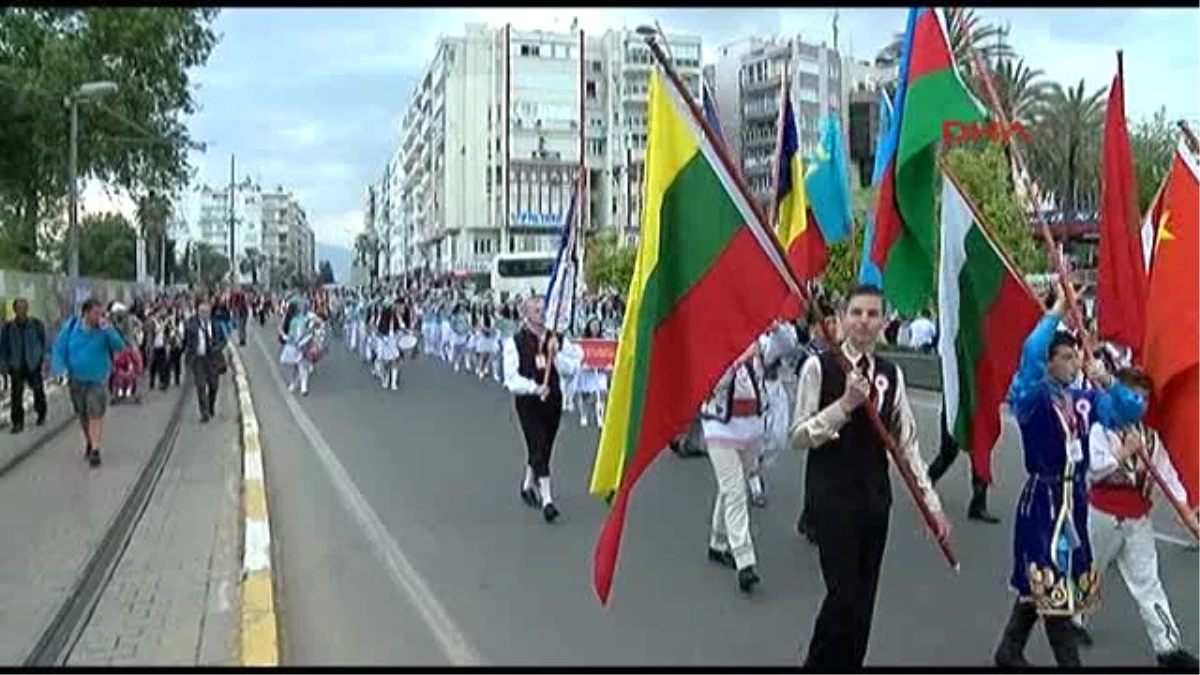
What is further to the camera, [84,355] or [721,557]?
[84,355]

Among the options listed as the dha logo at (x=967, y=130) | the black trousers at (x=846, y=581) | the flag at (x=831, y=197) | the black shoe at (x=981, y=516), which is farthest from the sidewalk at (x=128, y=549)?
the black shoe at (x=981, y=516)

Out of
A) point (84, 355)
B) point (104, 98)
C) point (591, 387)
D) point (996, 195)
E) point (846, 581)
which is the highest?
point (104, 98)

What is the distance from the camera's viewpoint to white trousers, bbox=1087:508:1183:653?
605cm

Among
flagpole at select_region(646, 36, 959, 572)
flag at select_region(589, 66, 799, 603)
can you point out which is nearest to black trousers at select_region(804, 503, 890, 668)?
flagpole at select_region(646, 36, 959, 572)

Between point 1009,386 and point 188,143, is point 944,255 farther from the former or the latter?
point 188,143

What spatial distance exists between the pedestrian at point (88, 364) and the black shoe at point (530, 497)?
5554 mm

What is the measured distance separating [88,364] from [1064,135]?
50.8m

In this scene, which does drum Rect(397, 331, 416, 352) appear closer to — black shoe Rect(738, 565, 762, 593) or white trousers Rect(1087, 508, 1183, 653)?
→ black shoe Rect(738, 565, 762, 593)

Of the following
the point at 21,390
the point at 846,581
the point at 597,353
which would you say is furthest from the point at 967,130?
the point at 21,390

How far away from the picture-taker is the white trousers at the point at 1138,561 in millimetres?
6055

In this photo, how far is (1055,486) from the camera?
230 inches

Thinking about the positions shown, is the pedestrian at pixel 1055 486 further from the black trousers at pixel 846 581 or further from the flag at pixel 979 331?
the black trousers at pixel 846 581

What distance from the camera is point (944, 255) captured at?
705cm

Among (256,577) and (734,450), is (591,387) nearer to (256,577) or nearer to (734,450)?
(734,450)
